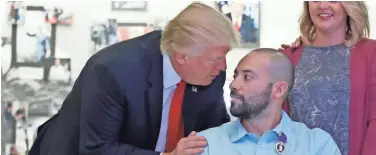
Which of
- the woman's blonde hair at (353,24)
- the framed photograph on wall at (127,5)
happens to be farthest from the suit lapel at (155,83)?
the framed photograph on wall at (127,5)

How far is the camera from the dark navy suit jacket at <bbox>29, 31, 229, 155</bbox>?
5.11 ft

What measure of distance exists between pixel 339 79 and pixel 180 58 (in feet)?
1.55

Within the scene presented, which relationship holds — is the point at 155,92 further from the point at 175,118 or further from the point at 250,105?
the point at 250,105

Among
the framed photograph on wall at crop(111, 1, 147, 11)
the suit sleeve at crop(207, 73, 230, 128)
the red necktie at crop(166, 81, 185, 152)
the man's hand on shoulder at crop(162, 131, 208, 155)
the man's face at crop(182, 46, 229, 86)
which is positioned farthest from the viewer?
the framed photograph on wall at crop(111, 1, 147, 11)

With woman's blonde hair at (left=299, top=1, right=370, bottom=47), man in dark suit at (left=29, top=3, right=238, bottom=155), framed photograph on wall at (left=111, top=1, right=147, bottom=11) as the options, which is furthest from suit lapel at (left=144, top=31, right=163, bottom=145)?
framed photograph on wall at (left=111, top=1, right=147, bottom=11)

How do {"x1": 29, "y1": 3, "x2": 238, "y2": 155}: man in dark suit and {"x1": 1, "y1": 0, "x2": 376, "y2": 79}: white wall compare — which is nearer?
{"x1": 29, "y1": 3, "x2": 238, "y2": 155}: man in dark suit

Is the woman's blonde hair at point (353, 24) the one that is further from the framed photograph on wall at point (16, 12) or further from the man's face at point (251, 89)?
the framed photograph on wall at point (16, 12)

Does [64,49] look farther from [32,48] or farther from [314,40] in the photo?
[314,40]

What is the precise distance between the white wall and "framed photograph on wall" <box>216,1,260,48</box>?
0.09 feet

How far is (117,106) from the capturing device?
1.57 meters

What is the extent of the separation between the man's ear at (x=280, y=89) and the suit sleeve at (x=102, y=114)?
38cm

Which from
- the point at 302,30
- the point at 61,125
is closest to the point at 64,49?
the point at 61,125

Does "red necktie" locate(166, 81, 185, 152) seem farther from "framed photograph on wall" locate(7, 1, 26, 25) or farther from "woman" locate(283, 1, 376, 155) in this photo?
"framed photograph on wall" locate(7, 1, 26, 25)

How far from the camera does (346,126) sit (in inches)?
64.9
